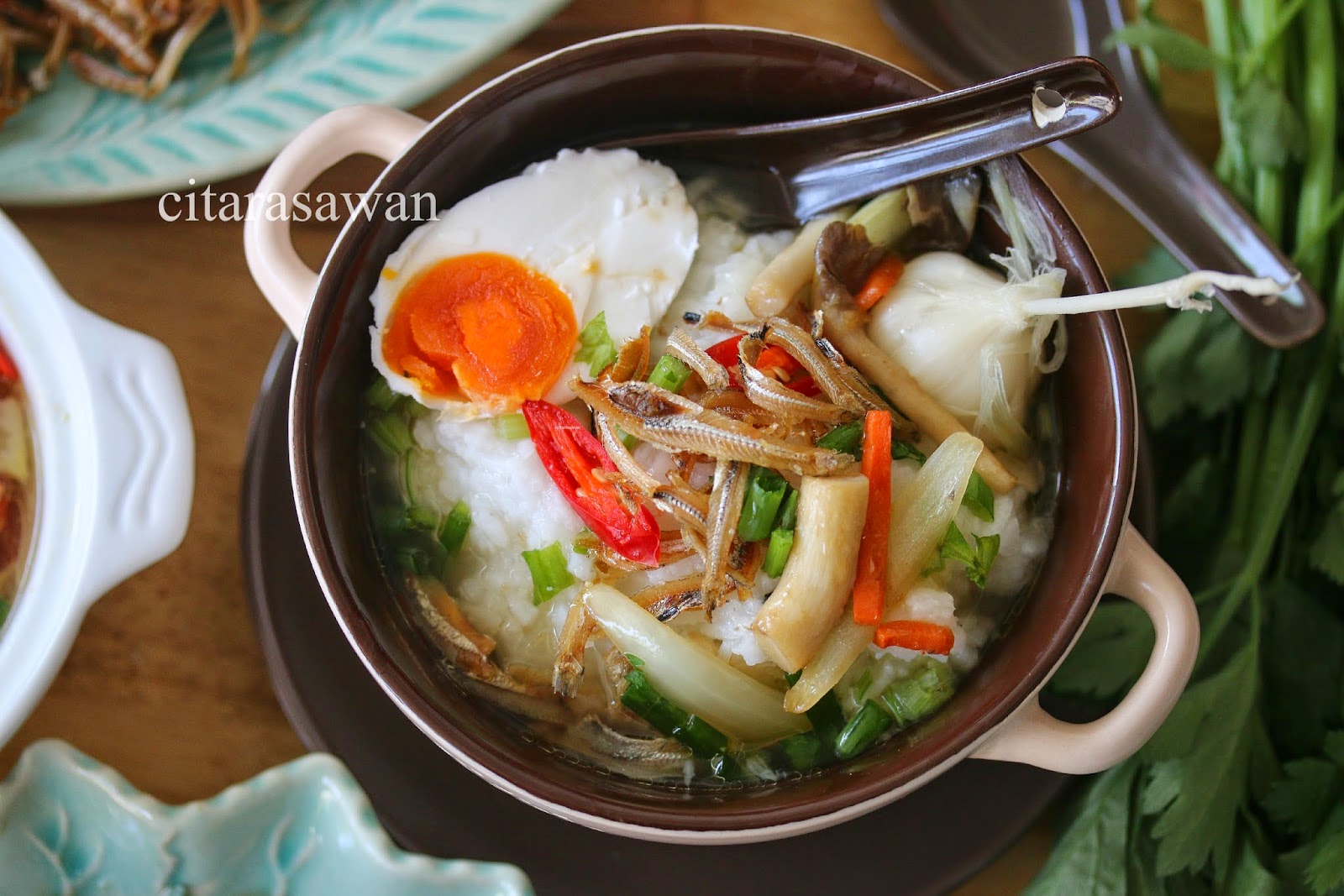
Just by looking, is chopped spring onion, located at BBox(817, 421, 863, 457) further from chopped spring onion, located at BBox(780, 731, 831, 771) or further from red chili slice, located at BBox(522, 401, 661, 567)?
chopped spring onion, located at BBox(780, 731, 831, 771)

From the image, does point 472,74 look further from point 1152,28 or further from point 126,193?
point 1152,28

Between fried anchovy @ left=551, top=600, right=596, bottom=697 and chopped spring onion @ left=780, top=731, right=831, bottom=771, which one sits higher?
fried anchovy @ left=551, top=600, right=596, bottom=697

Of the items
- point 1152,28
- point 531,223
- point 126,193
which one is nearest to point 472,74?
point 531,223

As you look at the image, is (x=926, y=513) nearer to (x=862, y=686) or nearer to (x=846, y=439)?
(x=846, y=439)

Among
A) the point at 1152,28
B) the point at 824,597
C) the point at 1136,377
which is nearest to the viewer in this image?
the point at 824,597

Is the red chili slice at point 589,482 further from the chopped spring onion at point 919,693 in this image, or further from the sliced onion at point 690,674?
the chopped spring onion at point 919,693

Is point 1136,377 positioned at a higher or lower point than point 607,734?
higher

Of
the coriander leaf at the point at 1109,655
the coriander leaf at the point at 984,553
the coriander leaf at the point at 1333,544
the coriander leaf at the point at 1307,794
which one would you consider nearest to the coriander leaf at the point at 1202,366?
the coriander leaf at the point at 1333,544

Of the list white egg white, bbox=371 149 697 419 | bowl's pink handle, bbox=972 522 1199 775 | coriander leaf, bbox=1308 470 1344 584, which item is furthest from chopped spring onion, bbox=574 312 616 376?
coriander leaf, bbox=1308 470 1344 584
